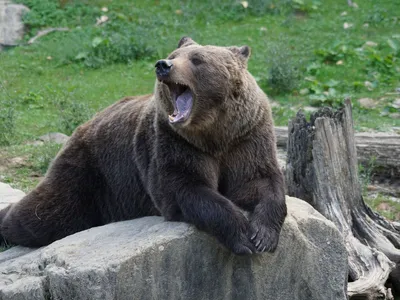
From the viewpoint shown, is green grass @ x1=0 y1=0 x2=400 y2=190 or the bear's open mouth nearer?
the bear's open mouth

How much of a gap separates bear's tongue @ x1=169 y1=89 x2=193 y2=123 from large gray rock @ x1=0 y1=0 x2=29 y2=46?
11.7 meters

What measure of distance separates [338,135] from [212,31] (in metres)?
9.14

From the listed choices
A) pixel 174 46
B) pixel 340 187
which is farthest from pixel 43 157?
pixel 174 46

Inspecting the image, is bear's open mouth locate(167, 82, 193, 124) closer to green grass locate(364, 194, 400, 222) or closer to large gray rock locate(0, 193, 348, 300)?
large gray rock locate(0, 193, 348, 300)

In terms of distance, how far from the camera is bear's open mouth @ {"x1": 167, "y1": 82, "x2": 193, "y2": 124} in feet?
18.8

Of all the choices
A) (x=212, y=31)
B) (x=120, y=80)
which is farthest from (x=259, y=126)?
(x=212, y=31)

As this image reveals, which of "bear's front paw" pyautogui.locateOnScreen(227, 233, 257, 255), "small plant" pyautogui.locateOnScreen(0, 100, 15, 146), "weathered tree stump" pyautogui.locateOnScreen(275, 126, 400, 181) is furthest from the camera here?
"small plant" pyautogui.locateOnScreen(0, 100, 15, 146)

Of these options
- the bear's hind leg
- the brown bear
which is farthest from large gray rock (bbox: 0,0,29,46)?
the brown bear

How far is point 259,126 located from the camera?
605 cm

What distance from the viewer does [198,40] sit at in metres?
15.7

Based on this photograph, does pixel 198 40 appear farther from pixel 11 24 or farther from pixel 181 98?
pixel 181 98

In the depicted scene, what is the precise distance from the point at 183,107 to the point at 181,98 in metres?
0.09

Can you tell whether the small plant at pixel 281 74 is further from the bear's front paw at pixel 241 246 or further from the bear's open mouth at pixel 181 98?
the bear's front paw at pixel 241 246

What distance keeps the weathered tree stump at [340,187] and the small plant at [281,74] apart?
5683 mm
